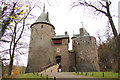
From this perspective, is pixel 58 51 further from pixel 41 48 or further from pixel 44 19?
pixel 44 19

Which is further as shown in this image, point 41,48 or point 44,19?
point 44,19

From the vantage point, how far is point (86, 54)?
27.0 metres

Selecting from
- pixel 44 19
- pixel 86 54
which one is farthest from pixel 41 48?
pixel 86 54

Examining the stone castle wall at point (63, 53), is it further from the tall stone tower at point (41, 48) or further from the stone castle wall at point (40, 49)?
the stone castle wall at point (40, 49)

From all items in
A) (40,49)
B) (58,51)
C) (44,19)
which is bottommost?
(58,51)

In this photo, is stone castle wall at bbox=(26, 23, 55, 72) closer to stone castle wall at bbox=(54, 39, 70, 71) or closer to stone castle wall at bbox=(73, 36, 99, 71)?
stone castle wall at bbox=(54, 39, 70, 71)

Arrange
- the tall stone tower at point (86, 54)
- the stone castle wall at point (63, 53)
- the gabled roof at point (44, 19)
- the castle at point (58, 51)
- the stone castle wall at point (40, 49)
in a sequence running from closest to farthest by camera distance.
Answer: the stone castle wall at point (40, 49)
the castle at point (58, 51)
the tall stone tower at point (86, 54)
the stone castle wall at point (63, 53)
the gabled roof at point (44, 19)

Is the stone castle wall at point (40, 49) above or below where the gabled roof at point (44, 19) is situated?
below

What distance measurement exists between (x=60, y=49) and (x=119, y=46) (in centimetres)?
2188

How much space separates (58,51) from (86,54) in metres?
7.84

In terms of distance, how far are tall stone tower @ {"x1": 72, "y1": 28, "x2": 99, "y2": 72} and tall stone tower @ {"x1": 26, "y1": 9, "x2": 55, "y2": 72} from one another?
7.63m

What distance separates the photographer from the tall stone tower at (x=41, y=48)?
24.6m

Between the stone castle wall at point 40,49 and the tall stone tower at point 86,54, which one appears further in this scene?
the tall stone tower at point 86,54

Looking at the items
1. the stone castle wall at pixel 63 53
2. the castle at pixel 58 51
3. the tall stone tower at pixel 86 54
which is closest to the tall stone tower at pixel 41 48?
the castle at pixel 58 51
